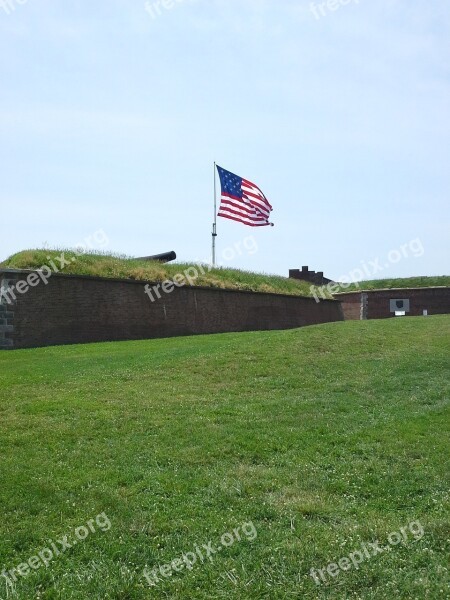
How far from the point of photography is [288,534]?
5.23 metres

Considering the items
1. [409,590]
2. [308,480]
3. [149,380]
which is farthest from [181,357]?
[409,590]

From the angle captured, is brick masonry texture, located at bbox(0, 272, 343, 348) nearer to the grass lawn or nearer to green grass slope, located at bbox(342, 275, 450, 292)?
the grass lawn

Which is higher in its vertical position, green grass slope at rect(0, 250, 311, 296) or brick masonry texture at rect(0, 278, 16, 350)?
green grass slope at rect(0, 250, 311, 296)

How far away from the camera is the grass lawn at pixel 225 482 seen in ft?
15.4

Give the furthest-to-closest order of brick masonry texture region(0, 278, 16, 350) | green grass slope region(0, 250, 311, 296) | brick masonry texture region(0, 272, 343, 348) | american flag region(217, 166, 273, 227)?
american flag region(217, 166, 273, 227) < green grass slope region(0, 250, 311, 296) < brick masonry texture region(0, 272, 343, 348) < brick masonry texture region(0, 278, 16, 350)

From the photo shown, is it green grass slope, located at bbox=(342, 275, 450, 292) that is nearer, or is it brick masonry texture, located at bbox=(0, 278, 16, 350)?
brick masonry texture, located at bbox=(0, 278, 16, 350)

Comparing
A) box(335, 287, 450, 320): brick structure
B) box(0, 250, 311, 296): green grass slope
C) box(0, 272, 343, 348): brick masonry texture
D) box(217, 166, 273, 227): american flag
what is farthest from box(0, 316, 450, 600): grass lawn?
box(335, 287, 450, 320): brick structure

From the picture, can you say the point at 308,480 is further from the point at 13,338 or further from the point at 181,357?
the point at 13,338

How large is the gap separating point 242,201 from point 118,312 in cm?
734

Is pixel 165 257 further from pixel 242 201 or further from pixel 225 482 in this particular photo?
pixel 225 482

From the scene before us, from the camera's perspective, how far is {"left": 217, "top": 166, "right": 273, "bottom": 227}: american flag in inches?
971

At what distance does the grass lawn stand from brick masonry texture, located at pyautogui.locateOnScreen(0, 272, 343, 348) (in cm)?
664

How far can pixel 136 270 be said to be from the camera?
22.1 metres

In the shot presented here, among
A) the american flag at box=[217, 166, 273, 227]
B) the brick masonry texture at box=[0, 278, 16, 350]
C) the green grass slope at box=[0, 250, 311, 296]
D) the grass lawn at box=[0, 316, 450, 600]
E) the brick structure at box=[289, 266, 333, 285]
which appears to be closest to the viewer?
the grass lawn at box=[0, 316, 450, 600]
